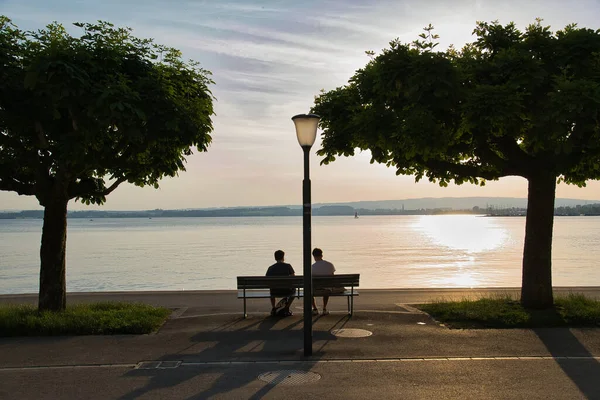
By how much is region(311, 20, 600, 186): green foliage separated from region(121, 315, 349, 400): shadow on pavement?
165 inches

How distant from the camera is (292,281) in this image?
12.8 metres

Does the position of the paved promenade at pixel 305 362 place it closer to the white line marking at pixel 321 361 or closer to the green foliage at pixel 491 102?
the white line marking at pixel 321 361

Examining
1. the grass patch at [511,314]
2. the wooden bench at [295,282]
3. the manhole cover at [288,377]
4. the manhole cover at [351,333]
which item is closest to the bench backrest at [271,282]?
the wooden bench at [295,282]

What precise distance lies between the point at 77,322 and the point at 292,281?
426cm

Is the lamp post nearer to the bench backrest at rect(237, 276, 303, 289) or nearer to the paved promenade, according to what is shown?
the paved promenade

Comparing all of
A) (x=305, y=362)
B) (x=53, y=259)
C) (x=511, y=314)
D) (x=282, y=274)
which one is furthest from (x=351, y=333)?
(x=53, y=259)

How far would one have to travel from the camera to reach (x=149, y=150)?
13.5 m

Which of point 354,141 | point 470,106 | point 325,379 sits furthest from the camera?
point 354,141

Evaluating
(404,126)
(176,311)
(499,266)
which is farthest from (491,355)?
(499,266)

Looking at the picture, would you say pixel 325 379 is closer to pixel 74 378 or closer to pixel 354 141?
pixel 74 378

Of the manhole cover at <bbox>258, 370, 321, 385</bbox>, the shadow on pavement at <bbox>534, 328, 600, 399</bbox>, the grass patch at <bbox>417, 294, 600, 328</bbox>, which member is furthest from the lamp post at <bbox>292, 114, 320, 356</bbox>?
the shadow on pavement at <bbox>534, 328, 600, 399</bbox>

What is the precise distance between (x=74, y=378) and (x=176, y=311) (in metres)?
5.52

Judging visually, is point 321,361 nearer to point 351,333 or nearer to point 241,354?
point 241,354

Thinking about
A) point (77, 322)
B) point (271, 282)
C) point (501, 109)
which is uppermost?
point (501, 109)
